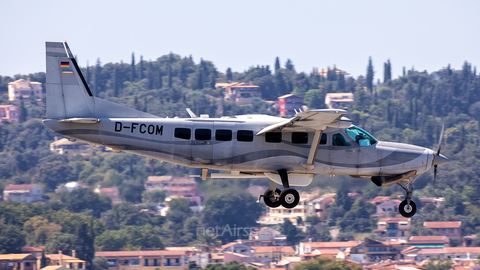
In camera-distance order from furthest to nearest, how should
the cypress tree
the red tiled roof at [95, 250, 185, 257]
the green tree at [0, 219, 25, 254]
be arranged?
the green tree at [0, 219, 25, 254], the red tiled roof at [95, 250, 185, 257], the cypress tree

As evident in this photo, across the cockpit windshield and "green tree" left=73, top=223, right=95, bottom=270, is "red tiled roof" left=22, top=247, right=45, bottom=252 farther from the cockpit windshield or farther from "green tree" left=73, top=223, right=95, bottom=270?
the cockpit windshield

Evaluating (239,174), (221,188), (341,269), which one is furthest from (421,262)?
(239,174)

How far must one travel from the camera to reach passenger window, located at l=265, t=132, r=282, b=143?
89.4 ft

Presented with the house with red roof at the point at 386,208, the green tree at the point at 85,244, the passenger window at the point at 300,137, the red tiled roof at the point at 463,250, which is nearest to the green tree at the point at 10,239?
the green tree at the point at 85,244

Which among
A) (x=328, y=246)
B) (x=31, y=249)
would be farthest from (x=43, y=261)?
(x=328, y=246)

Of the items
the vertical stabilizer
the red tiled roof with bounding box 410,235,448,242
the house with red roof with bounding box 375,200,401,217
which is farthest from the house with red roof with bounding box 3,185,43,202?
the vertical stabilizer

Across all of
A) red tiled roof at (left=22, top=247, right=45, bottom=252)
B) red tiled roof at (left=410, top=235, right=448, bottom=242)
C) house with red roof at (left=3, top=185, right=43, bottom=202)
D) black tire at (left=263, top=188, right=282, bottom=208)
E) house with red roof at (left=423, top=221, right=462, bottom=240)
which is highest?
black tire at (left=263, top=188, right=282, bottom=208)

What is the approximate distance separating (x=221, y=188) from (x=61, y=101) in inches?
4612

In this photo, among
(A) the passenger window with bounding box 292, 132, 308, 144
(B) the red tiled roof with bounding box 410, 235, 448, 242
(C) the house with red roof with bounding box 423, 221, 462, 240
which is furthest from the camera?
(C) the house with red roof with bounding box 423, 221, 462, 240

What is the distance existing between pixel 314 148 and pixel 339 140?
1.28 meters

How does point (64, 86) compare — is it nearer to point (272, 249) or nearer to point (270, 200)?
point (270, 200)

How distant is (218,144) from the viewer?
27016mm

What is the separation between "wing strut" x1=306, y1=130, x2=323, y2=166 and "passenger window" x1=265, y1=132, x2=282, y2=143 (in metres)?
1.38

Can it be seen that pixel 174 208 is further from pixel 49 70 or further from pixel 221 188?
pixel 49 70
